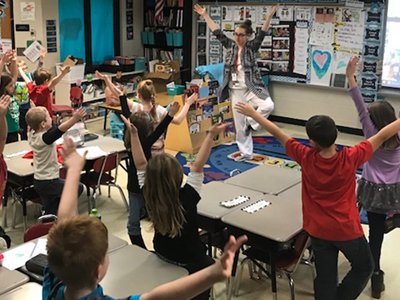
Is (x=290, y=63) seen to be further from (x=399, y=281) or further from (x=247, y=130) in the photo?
(x=399, y=281)

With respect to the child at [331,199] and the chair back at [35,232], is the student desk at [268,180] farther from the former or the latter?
the chair back at [35,232]

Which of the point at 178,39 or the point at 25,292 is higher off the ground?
the point at 178,39

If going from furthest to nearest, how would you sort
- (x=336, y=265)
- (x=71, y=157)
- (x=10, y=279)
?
(x=336, y=265), (x=10, y=279), (x=71, y=157)

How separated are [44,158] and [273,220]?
6.49ft

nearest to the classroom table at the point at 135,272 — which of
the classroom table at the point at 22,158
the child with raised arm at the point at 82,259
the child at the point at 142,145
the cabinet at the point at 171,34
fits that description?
the child with raised arm at the point at 82,259

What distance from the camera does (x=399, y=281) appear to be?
397cm

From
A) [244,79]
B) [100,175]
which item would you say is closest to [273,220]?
[100,175]

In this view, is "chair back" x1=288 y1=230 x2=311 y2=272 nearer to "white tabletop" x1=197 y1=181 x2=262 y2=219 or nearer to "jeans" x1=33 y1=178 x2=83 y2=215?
"white tabletop" x1=197 y1=181 x2=262 y2=219

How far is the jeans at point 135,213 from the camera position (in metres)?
3.84

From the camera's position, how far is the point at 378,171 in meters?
3.55

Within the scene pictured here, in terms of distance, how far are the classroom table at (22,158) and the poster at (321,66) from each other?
4.02 meters

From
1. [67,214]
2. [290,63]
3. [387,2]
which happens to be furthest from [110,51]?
[67,214]

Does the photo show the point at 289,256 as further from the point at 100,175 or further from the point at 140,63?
the point at 140,63

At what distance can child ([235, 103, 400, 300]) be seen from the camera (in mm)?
2857
